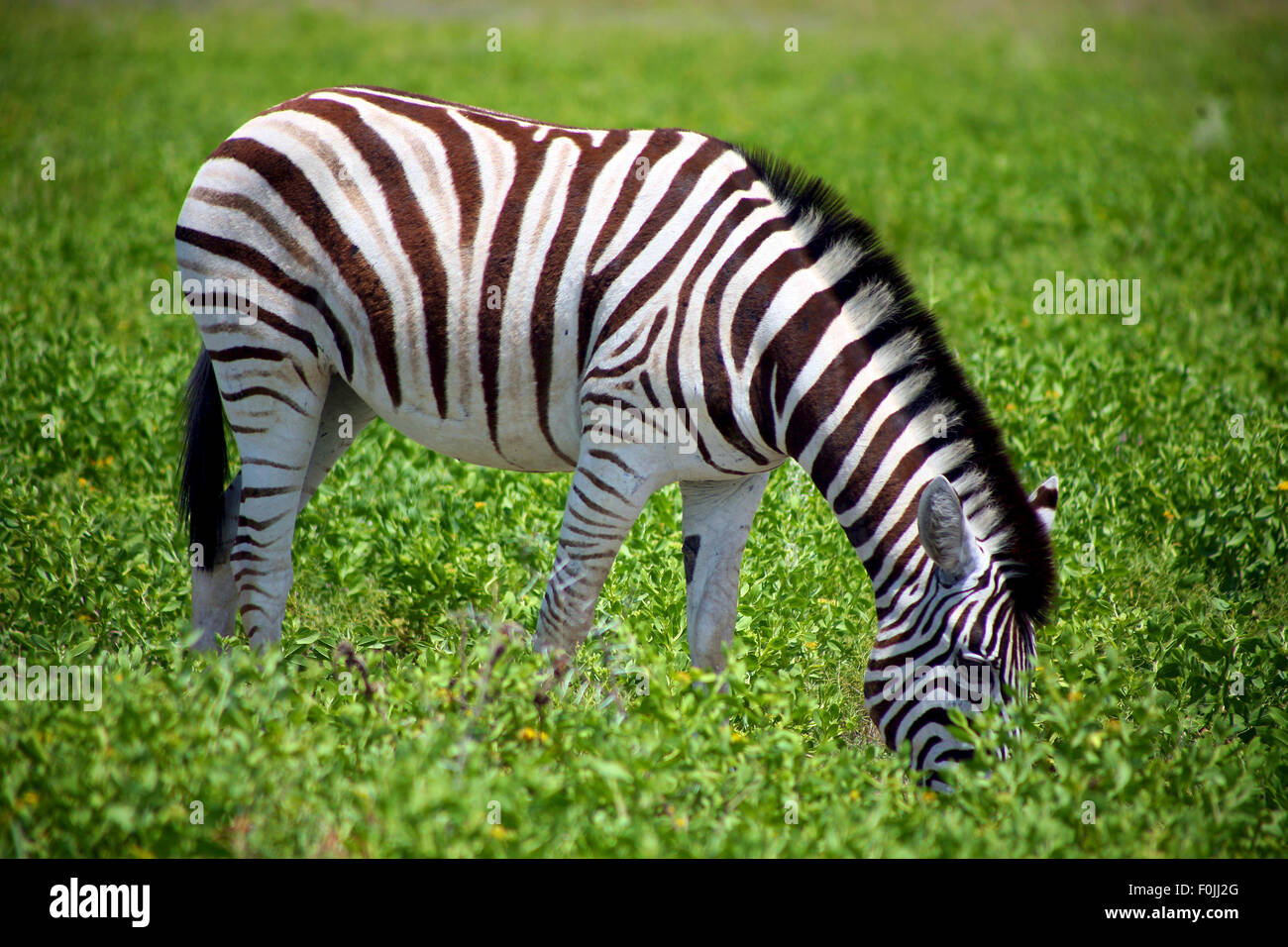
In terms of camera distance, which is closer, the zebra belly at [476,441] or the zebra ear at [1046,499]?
the zebra ear at [1046,499]

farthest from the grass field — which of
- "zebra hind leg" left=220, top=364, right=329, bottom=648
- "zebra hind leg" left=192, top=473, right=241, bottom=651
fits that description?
"zebra hind leg" left=220, top=364, right=329, bottom=648

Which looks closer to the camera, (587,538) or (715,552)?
(587,538)

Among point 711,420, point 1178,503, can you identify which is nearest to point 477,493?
point 711,420

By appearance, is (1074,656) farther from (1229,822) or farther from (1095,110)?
(1095,110)

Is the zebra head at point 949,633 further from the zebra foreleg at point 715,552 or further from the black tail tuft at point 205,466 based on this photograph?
the black tail tuft at point 205,466

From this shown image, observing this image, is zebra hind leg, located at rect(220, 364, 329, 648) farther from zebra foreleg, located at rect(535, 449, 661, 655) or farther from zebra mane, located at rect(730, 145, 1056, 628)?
zebra mane, located at rect(730, 145, 1056, 628)

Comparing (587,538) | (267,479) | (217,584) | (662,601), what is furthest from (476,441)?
(217,584)

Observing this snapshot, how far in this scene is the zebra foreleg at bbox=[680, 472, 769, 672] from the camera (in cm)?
418

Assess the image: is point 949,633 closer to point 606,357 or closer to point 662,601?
point 606,357

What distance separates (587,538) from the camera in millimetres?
3912

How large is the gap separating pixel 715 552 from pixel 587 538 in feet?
1.78

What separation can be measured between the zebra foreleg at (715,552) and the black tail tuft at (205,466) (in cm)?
195

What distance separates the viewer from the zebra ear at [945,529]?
3.26m

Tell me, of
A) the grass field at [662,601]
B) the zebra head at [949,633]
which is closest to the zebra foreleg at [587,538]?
the grass field at [662,601]
